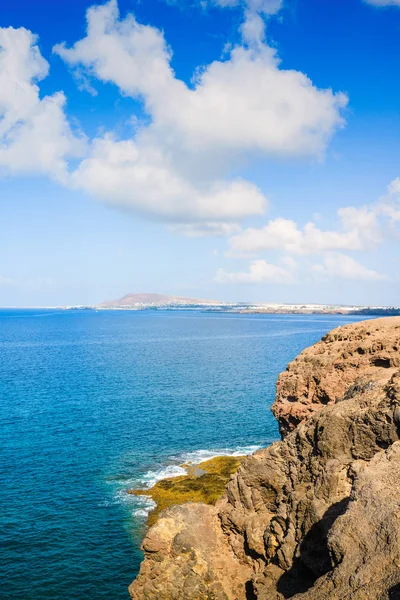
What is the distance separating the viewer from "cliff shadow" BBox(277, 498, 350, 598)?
19.3 metres

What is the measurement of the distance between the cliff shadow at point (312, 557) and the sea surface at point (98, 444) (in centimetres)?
1767

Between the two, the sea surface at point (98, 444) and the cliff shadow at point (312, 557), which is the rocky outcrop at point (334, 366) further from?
the sea surface at point (98, 444)

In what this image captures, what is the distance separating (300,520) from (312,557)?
173 centimetres

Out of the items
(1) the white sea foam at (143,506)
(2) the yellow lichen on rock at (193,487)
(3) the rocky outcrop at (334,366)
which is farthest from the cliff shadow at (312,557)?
(1) the white sea foam at (143,506)

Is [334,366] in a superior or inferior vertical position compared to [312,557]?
superior

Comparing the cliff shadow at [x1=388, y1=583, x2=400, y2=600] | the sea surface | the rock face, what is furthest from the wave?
the cliff shadow at [x1=388, y1=583, x2=400, y2=600]

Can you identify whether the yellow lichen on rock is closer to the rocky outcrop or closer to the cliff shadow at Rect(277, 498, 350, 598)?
the rocky outcrop

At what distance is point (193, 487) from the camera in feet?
160

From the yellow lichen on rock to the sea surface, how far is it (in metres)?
1.54

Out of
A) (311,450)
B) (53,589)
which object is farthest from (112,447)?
(311,450)

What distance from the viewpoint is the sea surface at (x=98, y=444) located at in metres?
36.3

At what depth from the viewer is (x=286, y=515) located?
2233 cm

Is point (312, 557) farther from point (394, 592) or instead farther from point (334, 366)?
point (334, 366)

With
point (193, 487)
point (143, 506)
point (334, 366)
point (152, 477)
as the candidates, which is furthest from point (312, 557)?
point (152, 477)
